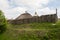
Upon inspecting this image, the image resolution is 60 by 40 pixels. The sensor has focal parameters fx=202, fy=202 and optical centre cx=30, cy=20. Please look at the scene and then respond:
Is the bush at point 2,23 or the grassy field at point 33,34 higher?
the bush at point 2,23

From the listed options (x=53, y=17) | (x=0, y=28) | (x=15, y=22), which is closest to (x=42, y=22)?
(x=53, y=17)

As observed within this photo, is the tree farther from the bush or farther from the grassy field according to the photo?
the grassy field

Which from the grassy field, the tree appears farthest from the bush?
the grassy field

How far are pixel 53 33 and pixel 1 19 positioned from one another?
35.1ft

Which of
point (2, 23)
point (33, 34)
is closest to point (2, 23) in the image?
point (2, 23)

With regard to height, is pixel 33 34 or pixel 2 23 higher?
pixel 2 23

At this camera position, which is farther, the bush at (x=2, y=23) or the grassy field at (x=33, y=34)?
the bush at (x=2, y=23)

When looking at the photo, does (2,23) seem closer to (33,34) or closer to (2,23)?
(2,23)

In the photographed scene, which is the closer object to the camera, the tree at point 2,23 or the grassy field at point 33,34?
the grassy field at point 33,34

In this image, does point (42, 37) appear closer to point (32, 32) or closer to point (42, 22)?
point (32, 32)

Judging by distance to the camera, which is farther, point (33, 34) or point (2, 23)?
point (2, 23)

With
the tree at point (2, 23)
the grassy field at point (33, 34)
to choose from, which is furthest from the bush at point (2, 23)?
the grassy field at point (33, 34)

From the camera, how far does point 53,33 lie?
3053 centimetres

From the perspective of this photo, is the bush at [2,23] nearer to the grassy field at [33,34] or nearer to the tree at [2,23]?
the tree at [2,23]
